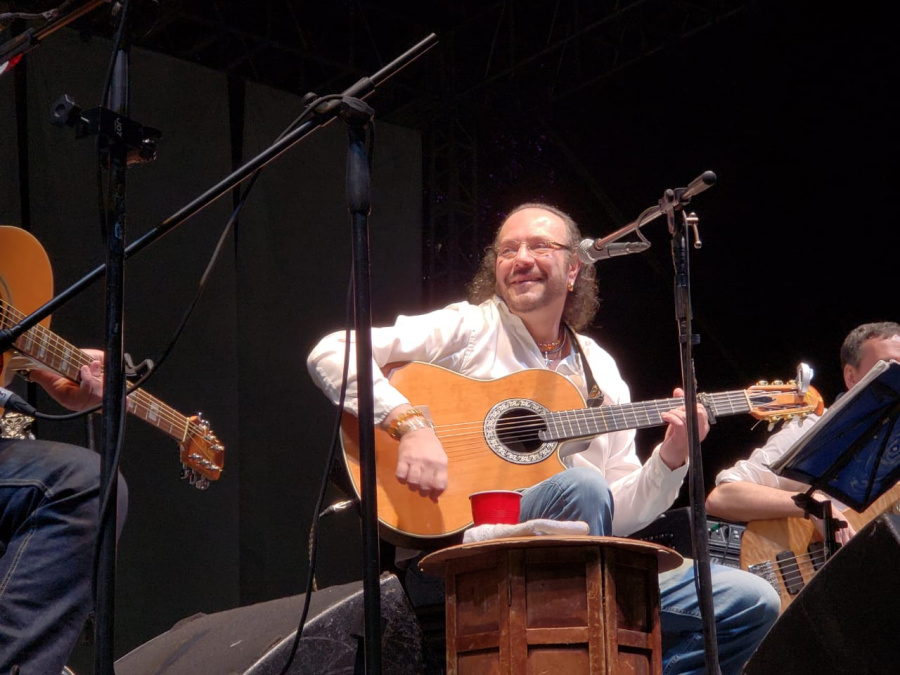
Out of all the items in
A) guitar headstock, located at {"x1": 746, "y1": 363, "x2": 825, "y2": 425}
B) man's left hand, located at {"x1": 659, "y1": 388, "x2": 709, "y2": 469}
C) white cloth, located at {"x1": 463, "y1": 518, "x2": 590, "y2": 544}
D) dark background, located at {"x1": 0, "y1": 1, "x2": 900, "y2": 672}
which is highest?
dark background, located at {"x1": 0, "y1": 1, "x2": 900, "y2": 672}

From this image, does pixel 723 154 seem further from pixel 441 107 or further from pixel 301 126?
pixel 301 126

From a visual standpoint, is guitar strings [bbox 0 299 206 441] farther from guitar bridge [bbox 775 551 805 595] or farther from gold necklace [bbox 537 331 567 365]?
guitar bridge [bbox 775 551 805 595]

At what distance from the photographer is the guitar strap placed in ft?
11.1

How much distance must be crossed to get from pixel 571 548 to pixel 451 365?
48.0 inches

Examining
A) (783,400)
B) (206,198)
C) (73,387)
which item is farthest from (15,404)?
(783,400)

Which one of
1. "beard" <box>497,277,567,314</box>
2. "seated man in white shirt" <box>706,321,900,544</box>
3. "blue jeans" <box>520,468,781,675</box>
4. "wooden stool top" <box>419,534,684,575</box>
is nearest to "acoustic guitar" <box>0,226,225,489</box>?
"wooden stool top" <box>419,534,684,575</box>

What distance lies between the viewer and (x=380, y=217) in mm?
6168

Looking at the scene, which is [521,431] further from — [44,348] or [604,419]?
Answer: [44,348]

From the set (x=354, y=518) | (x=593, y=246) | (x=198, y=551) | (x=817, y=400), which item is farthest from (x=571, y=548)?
(x=354, y=518)

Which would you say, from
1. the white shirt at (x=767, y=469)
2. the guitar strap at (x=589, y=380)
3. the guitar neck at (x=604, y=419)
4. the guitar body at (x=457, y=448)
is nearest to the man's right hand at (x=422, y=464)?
the guitar body at (x=457, y=448)

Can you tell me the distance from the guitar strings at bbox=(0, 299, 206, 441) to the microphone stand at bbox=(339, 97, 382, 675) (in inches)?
21.3

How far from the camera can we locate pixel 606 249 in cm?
298

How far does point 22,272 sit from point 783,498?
304 cm

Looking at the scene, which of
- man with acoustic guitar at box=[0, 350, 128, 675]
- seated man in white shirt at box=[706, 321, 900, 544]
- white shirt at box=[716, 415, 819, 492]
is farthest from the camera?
white shirt at box=[716, 415, 819, 492]
